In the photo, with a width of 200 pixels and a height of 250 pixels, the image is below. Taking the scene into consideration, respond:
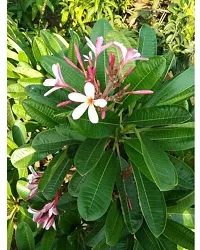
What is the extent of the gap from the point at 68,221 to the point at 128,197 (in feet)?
0.83

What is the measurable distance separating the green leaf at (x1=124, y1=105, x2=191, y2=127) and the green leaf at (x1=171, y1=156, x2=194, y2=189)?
17 cm

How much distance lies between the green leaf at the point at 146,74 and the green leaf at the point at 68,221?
17.2 inches

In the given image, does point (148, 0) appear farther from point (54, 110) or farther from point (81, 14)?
point (54, 110)

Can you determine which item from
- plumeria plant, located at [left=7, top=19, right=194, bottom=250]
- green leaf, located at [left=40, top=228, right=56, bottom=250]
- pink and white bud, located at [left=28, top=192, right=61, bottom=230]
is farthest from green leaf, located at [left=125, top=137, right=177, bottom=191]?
green leaf, located at [left=40, top=228, right=56, bottom=250]

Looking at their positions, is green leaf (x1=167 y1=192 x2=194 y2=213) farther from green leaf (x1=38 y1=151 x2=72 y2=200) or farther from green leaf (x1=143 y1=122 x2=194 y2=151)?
green leaf (x1=38 y1=151 x2=72 y2=200)

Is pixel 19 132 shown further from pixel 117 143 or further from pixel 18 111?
pixel 117 143

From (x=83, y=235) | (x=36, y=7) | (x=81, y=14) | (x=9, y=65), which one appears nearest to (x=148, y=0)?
(x=81, y=14)

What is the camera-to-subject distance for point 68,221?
1.43m

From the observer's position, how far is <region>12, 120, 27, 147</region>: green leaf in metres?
1.61

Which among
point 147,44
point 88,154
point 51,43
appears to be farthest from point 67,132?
point 51,43

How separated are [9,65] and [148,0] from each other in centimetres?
196

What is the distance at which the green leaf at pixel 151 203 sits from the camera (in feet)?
3.81

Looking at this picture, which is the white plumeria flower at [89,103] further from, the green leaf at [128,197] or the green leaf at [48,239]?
the green leaf at [48,239]

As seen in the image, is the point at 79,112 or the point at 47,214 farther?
the point at 47,214
